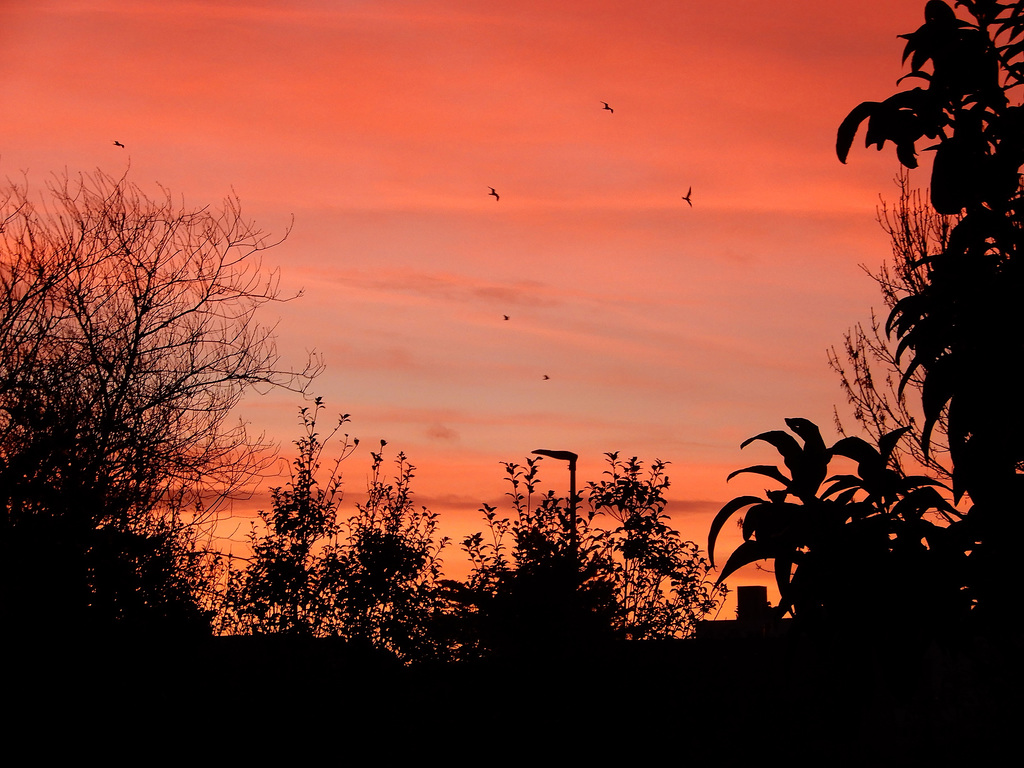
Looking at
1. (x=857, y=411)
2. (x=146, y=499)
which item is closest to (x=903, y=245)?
(x=857, y=411)

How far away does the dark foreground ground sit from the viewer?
1164 cm

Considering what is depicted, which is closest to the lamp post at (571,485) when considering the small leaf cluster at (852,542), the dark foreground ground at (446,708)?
the dark foreground ground at (446,708)

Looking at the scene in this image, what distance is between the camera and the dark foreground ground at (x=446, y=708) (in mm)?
11641

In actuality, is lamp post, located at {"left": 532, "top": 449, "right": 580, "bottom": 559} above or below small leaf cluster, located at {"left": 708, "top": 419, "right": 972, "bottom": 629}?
above

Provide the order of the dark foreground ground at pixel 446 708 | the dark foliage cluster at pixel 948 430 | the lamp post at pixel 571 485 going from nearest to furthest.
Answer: the dark foliage cluster at pixel 948 430, the dark foreground ground at pixel 446 708, the lamp post at pixel 571 485

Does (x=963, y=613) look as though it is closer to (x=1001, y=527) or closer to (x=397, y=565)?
(x=1001, y=527)

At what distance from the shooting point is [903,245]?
15906 mm

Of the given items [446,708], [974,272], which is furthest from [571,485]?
[974,272]

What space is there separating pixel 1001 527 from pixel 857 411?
13414 mm

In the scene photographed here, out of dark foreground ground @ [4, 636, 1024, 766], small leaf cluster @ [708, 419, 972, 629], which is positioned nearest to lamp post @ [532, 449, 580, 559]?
dark foreground ground @ [4, 636, 1024, 766]

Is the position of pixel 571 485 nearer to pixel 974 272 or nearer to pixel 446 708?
pixel 446 708

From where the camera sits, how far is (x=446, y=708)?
1204 cm

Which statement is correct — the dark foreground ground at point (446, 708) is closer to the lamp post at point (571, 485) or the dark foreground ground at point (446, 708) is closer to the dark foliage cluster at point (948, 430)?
the lamp post at point (571, 485)

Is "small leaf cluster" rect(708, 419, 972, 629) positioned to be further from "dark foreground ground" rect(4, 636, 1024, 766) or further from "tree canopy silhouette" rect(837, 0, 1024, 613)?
"dark foreground ground" rect(4, 636, 1024, 766)
